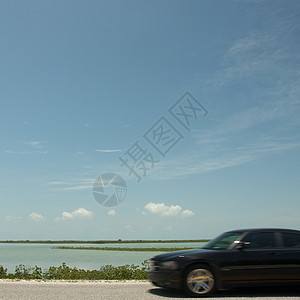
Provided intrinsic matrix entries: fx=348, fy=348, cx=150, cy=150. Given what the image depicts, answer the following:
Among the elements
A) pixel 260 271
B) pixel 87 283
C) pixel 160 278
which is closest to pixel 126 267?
pixel 87 283

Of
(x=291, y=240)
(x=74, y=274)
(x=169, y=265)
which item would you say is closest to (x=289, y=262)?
(x=291, y=240)

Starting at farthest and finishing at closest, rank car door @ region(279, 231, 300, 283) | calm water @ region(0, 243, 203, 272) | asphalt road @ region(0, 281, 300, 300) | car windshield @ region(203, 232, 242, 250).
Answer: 1. calm water @ region(0, 243, 203, 272)
2. car windshield @ region(203, 232, 242, 250)
3. car door @ region(279, 231, 300, 283)
4. asphalt road @ region(0, 281, 300, 300)

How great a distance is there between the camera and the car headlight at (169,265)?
26.5ft

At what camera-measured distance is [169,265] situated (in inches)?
322

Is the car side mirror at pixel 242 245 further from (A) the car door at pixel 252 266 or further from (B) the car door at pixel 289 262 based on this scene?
(B) the car door at pixel 289 262

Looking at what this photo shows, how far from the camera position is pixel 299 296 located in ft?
26.0

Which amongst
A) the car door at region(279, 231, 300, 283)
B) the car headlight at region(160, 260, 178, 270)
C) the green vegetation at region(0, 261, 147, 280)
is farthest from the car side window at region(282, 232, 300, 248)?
the green vegetation at region(0, 261, 147, 280)

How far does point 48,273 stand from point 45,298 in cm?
474

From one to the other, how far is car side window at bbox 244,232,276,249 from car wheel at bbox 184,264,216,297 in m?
1.23

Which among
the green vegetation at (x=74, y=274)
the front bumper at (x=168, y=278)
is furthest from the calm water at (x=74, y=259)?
the front bumper at (x=168, y=278)

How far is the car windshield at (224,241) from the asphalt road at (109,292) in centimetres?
109

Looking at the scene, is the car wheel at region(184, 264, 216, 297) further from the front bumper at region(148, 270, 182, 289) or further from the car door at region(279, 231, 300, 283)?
the car door at region(279, 231, 300, 283)

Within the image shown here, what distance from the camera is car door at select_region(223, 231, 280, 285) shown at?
8.06 meters

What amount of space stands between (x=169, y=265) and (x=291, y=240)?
307 centimetres
